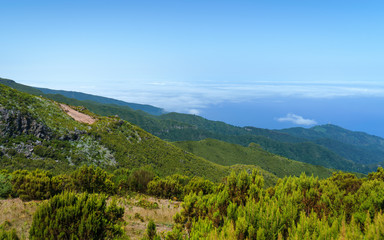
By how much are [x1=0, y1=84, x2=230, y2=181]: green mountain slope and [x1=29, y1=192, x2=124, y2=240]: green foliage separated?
4124 cm

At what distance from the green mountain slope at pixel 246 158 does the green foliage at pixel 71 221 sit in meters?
147

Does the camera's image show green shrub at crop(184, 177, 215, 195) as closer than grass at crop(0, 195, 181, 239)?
No

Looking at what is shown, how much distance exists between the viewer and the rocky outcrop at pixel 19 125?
4669 centimetres

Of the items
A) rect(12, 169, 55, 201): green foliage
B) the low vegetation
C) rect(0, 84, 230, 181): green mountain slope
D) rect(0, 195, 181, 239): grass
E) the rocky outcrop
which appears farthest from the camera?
the rocky outcrop

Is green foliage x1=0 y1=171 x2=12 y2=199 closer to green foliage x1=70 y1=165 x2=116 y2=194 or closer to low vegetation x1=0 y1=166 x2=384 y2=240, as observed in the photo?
low vegetation x1=0 y1=166 x2=384 y2=240

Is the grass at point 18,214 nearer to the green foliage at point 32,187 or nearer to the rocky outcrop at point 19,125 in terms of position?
the green foliage at point 32,187

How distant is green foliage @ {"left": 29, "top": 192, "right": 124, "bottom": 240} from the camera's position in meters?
6.54

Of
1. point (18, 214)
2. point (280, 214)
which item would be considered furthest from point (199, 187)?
point (18, 214)

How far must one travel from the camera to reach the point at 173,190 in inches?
739

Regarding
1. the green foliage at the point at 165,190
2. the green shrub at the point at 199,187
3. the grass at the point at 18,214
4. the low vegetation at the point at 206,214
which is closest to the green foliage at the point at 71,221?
the low vegetation at the point at 206,214

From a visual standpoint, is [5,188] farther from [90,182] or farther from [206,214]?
[206,214]

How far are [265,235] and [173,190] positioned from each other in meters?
12.8

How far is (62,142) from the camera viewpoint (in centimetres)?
5294

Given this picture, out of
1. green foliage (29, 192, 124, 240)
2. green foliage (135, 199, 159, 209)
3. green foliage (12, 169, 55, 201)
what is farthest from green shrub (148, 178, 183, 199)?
green foliage (29, 192, 124, 240)
